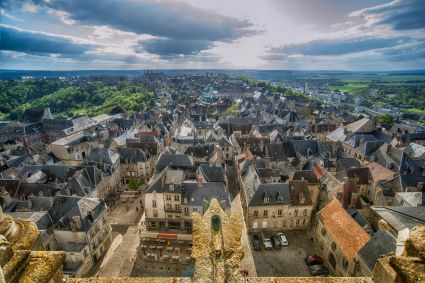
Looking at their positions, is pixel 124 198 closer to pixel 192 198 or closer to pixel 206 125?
pixel 192 198

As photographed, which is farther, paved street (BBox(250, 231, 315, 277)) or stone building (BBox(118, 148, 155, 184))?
stone building (BBox(118, 148, 155, 184))

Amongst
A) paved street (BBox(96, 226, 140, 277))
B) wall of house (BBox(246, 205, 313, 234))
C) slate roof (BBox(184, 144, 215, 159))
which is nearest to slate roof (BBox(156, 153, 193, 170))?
slate roof (BBox(184, 144, 215, 159))

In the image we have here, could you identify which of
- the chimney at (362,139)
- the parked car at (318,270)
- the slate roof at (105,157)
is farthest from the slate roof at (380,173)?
the slate roof at (105,157)

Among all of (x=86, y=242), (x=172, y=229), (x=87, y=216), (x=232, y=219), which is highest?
(x=232, y=219)

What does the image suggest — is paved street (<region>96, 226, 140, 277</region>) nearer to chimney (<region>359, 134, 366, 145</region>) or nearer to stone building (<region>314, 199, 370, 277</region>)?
stone building (<region>314, 199, 370, 277</region>)

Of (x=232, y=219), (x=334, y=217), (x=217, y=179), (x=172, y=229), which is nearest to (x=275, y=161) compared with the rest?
(x=217, y=179)

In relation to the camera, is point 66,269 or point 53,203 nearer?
point 66,269
